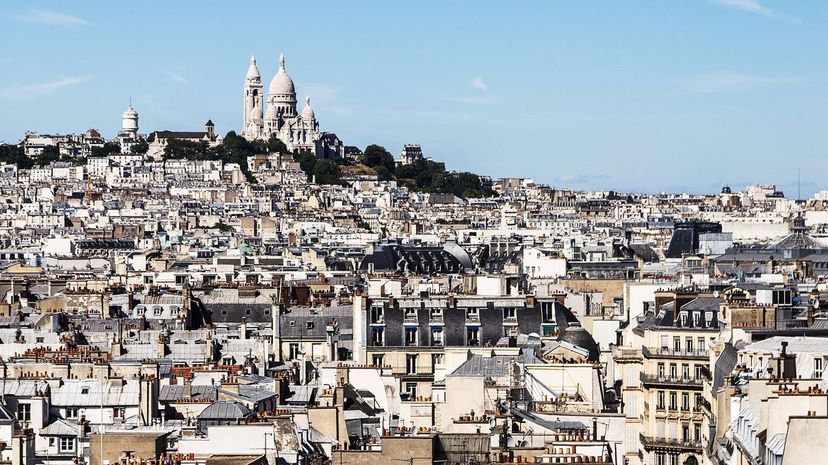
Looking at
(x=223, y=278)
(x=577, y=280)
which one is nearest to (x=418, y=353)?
(x=577, y=280)

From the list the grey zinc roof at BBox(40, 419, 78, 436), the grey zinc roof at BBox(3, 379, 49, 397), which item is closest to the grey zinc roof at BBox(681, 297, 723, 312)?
the grey zinc roof at BBox(3, 379, 49, 397)

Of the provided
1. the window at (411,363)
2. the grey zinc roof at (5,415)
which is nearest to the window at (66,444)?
the grey zinc roof at (5,415)

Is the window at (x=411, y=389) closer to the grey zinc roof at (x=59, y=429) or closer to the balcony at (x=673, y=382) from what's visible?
the balcony at (x=673, y=382)

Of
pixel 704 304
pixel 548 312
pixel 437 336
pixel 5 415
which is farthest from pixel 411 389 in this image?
pixel 5 415

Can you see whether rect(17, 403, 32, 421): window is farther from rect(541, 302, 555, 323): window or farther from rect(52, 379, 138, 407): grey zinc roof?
rect(541, 302, 555, 323): window

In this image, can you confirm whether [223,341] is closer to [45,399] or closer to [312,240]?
[45,399]

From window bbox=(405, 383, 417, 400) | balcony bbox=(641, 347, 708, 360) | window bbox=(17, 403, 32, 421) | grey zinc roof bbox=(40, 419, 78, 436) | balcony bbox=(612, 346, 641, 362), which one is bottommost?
window bbox=(405, 383, 417, 400)

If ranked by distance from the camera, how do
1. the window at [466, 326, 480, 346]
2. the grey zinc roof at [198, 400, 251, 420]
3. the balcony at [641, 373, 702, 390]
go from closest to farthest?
the grey zinc roof at [198, 400, 251, 420] < the balcony at [641, 373, 702, 390] < the window at [466, 326, 480, 346]
